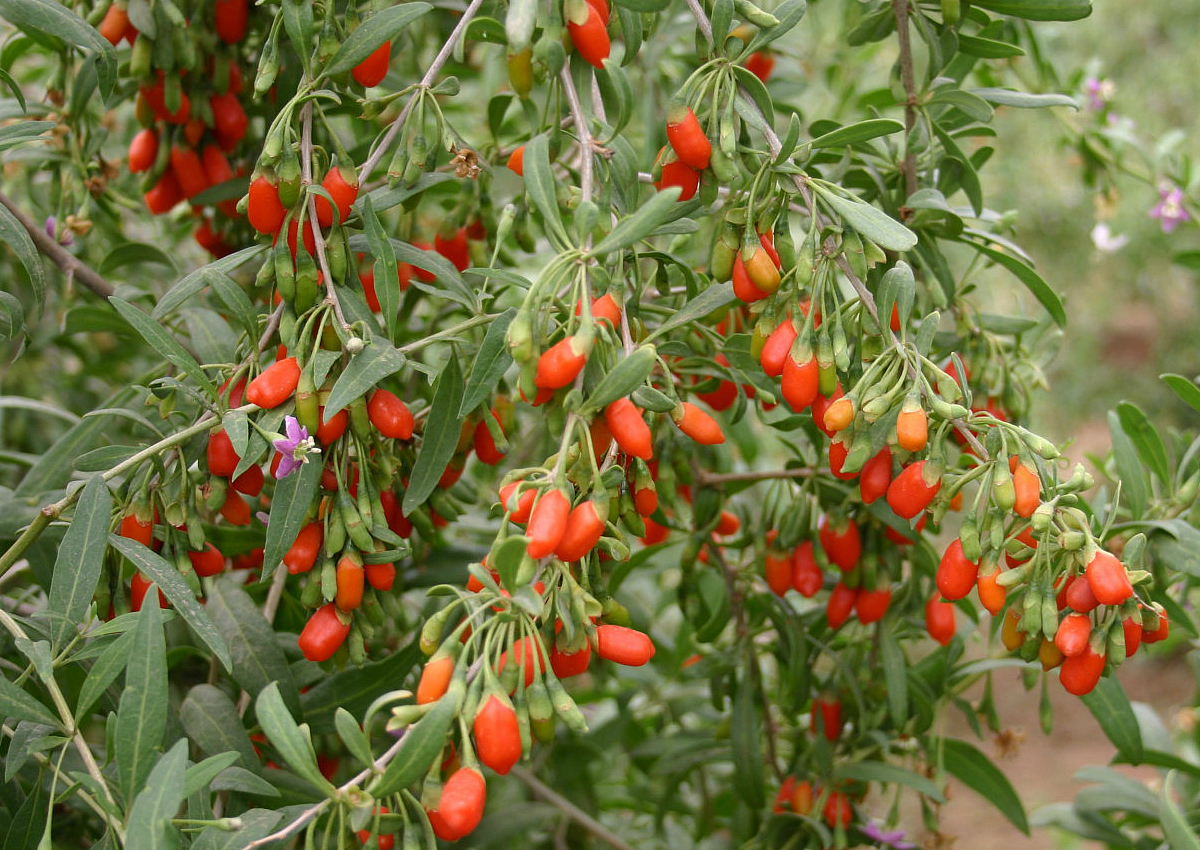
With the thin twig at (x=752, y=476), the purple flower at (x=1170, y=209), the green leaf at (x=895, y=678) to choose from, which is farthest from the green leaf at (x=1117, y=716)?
the purple flower at (x=1170, y=209)

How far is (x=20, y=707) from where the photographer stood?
3.81ft

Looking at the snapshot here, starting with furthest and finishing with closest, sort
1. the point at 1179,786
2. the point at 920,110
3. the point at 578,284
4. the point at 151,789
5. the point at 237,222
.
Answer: the point at 1179,786 < the point at 237,222 < the point at 920,110 < the point at 578,284 < the point at 151,789

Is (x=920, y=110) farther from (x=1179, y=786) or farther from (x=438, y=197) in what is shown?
(x=1179, y=786)

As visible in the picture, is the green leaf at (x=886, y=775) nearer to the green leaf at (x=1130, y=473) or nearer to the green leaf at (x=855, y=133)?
the green leaf at (x=1130, y=473)

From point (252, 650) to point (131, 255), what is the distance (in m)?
0.90

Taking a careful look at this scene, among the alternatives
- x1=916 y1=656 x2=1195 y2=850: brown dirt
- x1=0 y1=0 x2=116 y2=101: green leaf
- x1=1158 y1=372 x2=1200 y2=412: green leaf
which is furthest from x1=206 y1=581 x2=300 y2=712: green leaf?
x1=916 y1=656 x2=1195 y2=850: brown dirt

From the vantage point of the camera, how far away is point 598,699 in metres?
2.51

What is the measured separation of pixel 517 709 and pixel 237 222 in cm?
132

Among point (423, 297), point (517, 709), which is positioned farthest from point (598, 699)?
point (517, 709)

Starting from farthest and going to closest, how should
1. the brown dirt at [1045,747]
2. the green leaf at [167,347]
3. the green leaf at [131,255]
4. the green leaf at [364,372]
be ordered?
the brown dirt at [1045,747], the green leaf at [131,255], the green leaf at [167,347], the green leaf at [364,372]

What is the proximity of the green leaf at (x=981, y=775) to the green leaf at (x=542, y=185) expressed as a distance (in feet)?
4.53

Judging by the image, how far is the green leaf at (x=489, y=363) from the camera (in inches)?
49.1

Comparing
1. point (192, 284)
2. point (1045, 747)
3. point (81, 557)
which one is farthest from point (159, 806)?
point (1045, 747)

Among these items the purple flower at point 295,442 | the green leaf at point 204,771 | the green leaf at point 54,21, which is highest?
the green leaf at point 54,21
